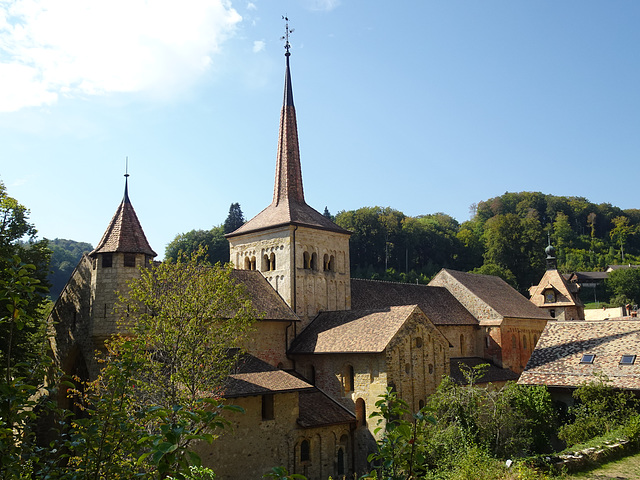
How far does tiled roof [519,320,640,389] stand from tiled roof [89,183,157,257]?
20.3 metres

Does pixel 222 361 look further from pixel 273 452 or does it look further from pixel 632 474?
pixel 632 474

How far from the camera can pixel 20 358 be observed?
22828mm

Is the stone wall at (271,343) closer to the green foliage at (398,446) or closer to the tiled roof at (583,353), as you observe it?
the tiled roof at (583,353)

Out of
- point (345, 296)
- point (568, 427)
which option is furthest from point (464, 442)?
point (345, 296)

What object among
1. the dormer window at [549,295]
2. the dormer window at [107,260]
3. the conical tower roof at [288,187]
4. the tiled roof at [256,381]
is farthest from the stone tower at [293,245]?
the dormer window at [549,295]

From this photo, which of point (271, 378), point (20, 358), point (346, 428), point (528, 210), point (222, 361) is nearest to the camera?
point (222, 361)

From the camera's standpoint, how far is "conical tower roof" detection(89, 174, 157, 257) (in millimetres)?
23812

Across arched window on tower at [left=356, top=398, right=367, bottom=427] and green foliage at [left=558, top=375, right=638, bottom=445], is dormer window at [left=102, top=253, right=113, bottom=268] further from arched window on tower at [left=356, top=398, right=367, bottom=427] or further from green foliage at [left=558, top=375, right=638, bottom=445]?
green foliage at [left=558, top=375, right=638, bottom=445]

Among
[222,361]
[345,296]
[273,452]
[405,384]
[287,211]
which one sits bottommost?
[273,452]

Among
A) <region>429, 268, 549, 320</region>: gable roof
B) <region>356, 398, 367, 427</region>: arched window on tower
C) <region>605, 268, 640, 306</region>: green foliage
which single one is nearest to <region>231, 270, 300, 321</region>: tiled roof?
<region>356, 398, 367, 427</region>: arched window on tower

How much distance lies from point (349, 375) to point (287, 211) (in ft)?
38.0

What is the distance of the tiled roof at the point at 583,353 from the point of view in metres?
27.1

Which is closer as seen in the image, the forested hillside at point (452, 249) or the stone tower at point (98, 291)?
the stone tower at point (98, 291)

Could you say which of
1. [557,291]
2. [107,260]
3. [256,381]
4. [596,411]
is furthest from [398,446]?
[557,291]
